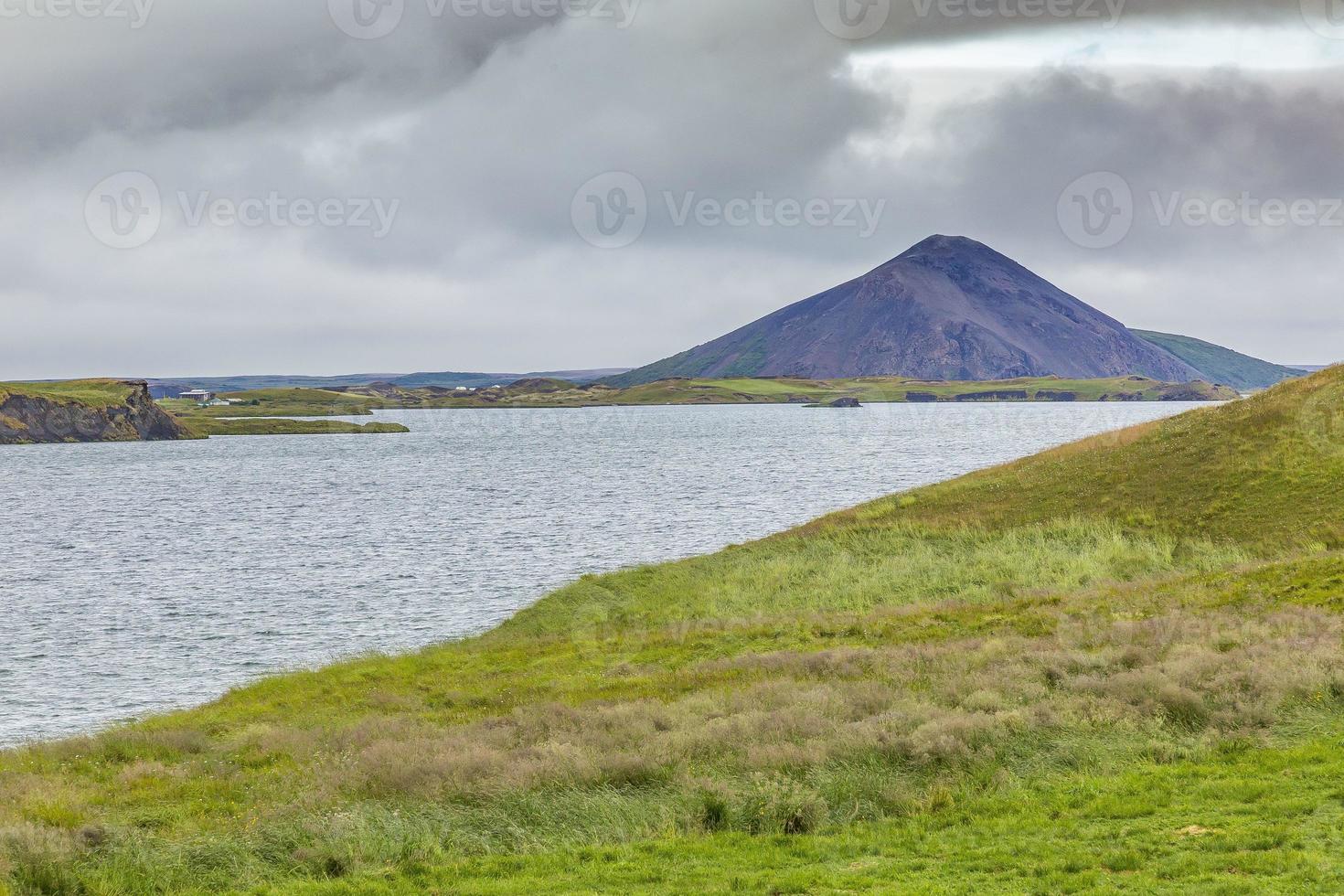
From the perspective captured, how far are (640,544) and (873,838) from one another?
50.4 m

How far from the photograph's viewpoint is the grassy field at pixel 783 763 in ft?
41.7

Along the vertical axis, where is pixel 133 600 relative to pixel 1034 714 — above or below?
below

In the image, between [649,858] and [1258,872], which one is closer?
[1258,872]

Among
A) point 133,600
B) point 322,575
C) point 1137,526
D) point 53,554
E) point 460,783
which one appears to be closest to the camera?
point 460,783

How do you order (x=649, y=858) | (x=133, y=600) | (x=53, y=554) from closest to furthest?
(x=649, y=858), (x=133, y=600), (x=53, y=554)

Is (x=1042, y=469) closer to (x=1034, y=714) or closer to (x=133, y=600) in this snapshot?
(x=1034, y=714)

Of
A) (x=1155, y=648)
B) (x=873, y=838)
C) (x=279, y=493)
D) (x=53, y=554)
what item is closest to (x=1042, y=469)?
(x=1155, y=648)

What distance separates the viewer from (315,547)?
70.1 metres

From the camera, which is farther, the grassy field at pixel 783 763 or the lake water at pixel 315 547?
the lake water at pixel 315 547

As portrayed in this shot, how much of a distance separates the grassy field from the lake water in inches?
369

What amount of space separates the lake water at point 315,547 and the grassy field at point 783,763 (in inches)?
369

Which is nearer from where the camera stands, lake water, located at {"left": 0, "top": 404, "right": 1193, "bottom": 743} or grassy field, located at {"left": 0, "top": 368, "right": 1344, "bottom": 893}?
grassy field, located at {"left": 0, "top": 368, "right": 1344, "bottom": 893}

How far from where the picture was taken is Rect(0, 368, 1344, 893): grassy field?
1271 centimetres

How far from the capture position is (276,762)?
20031 millimetres
